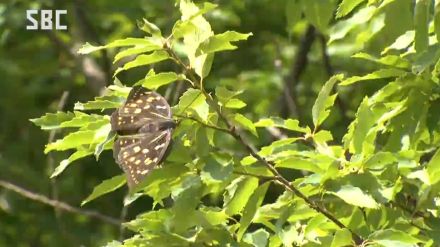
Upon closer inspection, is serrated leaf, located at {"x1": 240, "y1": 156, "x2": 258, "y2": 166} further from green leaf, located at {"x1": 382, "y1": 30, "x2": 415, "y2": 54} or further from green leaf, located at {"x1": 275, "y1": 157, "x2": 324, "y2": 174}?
green leaf, located at {"x1": 382, "y1": 30, "x2": 415, "y2": 54}

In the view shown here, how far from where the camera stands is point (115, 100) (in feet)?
6.92

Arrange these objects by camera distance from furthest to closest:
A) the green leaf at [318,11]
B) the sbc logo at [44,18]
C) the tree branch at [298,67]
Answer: the tree branch at [298,67]
the sbc logo at [44,18]
the green leaf at [318,11]

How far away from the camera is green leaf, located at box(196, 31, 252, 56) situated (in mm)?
1986

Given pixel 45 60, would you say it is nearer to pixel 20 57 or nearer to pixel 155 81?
pixel 20 57

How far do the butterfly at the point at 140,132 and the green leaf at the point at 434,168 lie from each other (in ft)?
1.51

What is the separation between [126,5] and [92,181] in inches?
31.1

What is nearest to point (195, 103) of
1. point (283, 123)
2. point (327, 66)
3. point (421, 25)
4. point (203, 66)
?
point (203, 66)

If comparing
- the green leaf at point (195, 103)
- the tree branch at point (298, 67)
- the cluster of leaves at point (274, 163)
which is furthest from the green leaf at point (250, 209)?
the tree branch at point (298, 67)

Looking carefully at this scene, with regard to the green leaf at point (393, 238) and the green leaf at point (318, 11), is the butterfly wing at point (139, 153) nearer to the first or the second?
the green leaf at point (393, 238)

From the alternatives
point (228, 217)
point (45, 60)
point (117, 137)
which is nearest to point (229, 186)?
point (228, 217)

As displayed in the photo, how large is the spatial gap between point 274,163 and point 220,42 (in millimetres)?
316

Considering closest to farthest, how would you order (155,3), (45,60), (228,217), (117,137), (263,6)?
(117,137) → (228,217) → (155,3) → (263,6) → (45,60)

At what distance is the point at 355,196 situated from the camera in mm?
2092

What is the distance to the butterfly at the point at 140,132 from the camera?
6.55 feet
